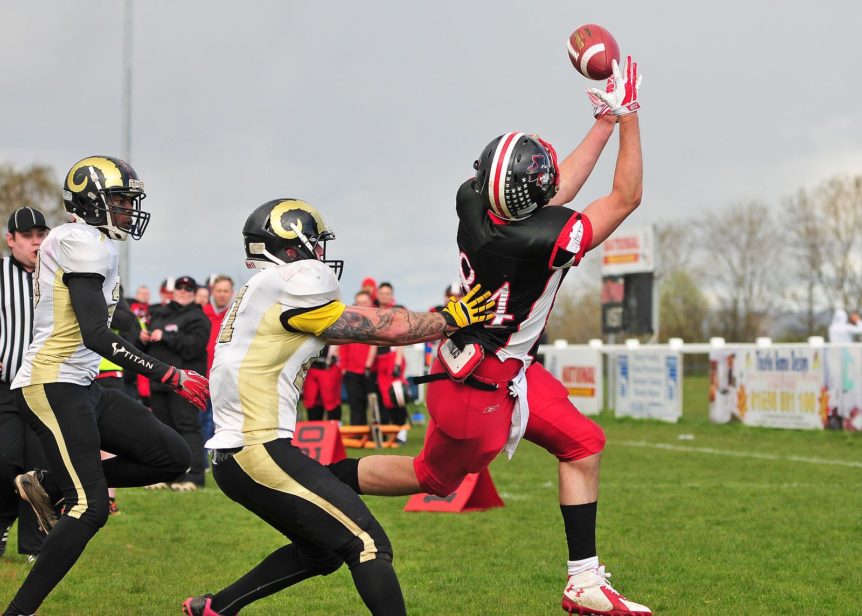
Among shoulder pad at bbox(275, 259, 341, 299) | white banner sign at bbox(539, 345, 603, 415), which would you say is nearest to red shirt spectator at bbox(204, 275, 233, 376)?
shoulder pad at bbox(275, 259, 341, 299)

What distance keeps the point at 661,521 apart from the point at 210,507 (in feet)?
12.3

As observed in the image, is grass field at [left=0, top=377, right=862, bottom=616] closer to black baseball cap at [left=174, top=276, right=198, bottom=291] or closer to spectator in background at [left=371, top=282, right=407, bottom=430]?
black baseball cap at [left=174, top=276, right=198, bottom=291]

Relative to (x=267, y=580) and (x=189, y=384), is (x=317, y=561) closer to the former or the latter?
(x=267, y=580)

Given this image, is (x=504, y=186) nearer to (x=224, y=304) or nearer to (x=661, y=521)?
(x=661, y=521)

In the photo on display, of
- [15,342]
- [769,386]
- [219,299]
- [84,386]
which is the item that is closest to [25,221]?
[15,342]

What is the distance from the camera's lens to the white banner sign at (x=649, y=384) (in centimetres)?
1934

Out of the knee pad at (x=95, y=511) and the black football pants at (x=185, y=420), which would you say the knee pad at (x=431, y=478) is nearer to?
the knee pad at (x=95, y=511)

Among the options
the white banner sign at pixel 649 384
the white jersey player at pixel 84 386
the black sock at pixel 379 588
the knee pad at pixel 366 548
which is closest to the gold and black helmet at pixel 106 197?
the white jersey player at pixel 84 386

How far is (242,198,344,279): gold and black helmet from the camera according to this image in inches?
173

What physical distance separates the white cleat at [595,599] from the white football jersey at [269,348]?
176 centimetres

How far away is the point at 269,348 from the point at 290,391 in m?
0.19

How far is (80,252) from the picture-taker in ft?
16.4

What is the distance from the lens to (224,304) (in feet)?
41.4

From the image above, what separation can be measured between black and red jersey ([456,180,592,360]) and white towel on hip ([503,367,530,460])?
136 millimetres
